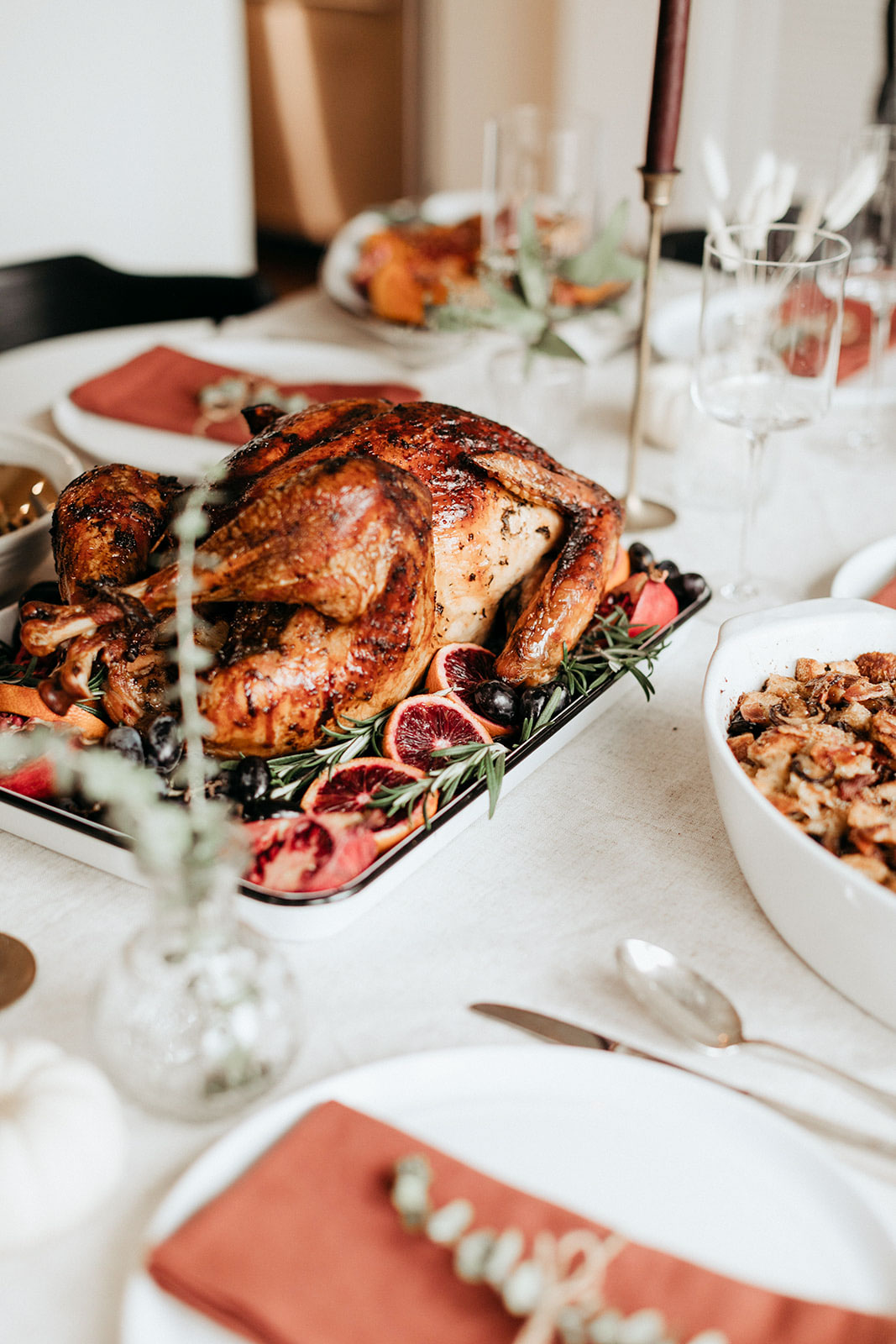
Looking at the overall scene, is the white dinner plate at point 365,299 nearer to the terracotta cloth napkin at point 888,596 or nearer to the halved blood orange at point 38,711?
the terracotta cloth napkin at point 888,596

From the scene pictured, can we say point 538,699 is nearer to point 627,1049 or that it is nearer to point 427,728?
point 427,728

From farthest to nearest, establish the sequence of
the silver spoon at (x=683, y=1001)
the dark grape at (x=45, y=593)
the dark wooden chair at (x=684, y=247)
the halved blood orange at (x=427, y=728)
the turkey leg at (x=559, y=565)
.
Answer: the dark wooden chair at (x=684, y=247)
the dark grape at (x=45, y=593)
the turkey leg at (x=559, y=565)
the halved blood orange at (x=427, y=728)
the silver spoon at (x=683, y=1001)

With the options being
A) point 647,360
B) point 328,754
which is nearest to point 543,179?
point 647,360

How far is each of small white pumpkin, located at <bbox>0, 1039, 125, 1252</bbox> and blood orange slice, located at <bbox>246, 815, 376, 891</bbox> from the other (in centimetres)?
26

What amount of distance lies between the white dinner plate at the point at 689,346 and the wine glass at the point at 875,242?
34 millimetres

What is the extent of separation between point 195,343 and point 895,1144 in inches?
82.2

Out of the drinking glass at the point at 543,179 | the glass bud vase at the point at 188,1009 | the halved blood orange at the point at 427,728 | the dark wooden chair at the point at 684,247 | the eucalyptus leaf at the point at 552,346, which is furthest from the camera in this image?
the dark wooden chair at the point at 684,247

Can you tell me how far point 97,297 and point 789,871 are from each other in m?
2.47

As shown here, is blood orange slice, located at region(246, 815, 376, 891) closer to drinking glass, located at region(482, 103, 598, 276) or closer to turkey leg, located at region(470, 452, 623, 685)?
turkey leg, located at region(470, 452, 623, 685)

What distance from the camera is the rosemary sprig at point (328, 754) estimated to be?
1205 millimetres

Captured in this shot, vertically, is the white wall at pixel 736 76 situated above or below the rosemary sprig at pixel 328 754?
above

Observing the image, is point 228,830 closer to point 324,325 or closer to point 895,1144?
point 895,1144

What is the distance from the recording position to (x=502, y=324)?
202 centimetres

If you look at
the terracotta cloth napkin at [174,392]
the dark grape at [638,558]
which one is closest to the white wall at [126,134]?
the terracotta cloth napkin at [174,392]
